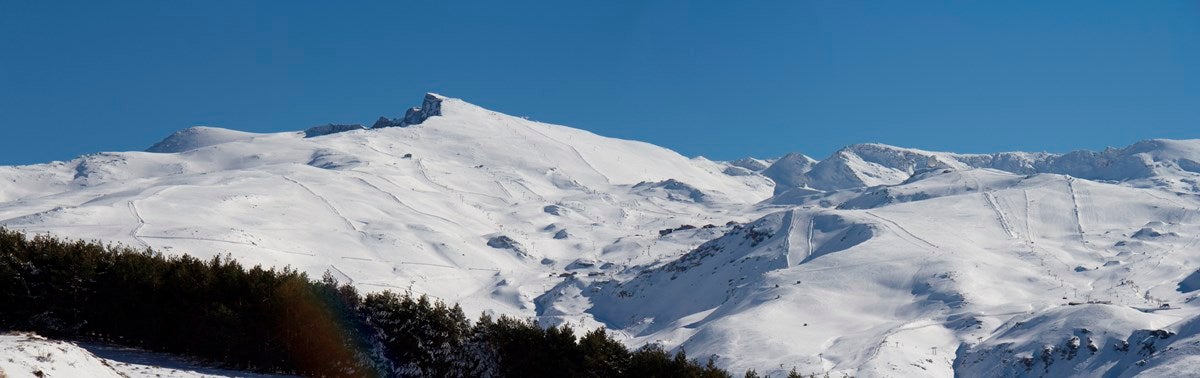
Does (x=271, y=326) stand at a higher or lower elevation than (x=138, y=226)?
lower

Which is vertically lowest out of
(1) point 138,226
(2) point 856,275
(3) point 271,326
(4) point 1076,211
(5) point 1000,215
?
(3) point 271,326

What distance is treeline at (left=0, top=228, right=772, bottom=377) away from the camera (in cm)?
4450

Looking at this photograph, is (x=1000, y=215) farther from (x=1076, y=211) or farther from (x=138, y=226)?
(x=138, y=226)

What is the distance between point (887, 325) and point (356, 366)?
82131mm

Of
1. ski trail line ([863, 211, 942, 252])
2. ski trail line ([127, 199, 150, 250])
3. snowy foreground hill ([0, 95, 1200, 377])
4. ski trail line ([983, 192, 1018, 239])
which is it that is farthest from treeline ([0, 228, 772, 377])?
ski trail line ([983, 192, 1018, 239])

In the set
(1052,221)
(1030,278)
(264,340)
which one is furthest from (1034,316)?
(264,340)

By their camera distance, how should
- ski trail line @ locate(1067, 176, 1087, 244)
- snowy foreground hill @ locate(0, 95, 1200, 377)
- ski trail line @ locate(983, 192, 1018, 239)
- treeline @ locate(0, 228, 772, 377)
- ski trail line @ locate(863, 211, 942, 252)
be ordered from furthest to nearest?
1. ski trail line @ locate(1067, 176, 1087, 244)
2. ski trail line @ locate(983, 192, 1018, 239)
3. ski trail line @ locate(863, 211, 942, 252)
4. snowy foreground hill @ locate(0, 95, 1200, 377)
5. treeline @ locate(0, 228, 772, 377)

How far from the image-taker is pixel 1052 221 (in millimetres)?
171375

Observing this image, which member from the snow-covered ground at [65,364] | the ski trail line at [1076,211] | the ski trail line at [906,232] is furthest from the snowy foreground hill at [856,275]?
the snow-covered ground at [65,364]

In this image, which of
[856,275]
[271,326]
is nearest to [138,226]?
[856,275]

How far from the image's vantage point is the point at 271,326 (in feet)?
148

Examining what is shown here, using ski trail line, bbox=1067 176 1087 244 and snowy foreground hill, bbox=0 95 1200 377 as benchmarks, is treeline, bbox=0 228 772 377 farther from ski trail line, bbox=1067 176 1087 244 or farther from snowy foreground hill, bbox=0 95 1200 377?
ski trail line, bbox=1067 176 1087 244

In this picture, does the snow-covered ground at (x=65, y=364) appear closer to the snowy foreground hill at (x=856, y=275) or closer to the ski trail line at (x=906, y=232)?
the snowy foreground hill at (x=856, y=275)

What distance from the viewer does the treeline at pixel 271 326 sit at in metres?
44.5
